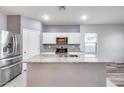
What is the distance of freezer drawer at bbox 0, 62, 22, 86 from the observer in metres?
3.89

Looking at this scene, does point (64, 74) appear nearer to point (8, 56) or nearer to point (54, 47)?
point (8, 56)

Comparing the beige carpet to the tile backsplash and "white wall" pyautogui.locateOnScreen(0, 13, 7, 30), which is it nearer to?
the tile backsplash

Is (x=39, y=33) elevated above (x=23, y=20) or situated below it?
below

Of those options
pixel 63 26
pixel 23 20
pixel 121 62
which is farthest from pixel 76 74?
pixel 121 62

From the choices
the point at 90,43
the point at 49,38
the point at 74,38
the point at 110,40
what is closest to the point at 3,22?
the point at 49,38

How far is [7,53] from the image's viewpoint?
→ 4.16 metres

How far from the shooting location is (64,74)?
293cm

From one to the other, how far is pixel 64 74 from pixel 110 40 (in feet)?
19.5

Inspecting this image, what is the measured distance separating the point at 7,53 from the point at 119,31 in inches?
261

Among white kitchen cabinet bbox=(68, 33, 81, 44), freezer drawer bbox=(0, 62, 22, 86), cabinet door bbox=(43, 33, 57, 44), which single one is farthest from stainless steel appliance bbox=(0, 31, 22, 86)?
white kitchen cabinet bbox=(68, 33, 81, 44)

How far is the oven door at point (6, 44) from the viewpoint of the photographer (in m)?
3.85
